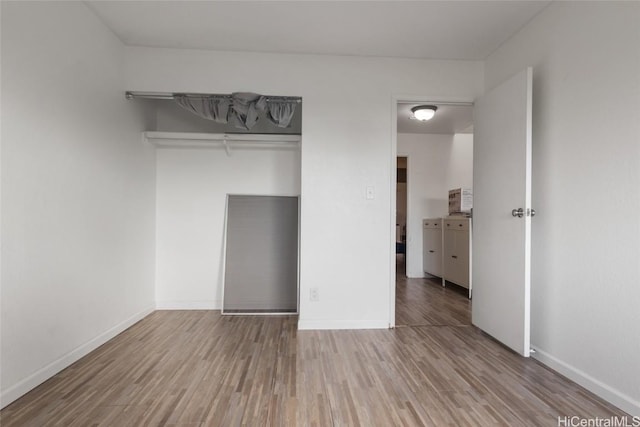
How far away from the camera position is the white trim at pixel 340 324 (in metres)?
2.57

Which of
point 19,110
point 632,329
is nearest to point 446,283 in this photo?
point 632,329

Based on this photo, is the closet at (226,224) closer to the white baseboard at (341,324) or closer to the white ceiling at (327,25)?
the white baseboard at (341,324)

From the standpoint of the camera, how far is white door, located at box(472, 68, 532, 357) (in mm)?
1999

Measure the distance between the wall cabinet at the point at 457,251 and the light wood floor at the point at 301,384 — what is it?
60.8 inches

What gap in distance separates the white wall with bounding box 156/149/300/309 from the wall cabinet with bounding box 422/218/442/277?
249 cm

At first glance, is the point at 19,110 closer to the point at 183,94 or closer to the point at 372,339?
the point at 183,94

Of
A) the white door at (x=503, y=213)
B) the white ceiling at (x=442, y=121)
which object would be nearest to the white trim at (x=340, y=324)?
the white door at (x=503, y=213)

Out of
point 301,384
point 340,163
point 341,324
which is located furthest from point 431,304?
point 301,384

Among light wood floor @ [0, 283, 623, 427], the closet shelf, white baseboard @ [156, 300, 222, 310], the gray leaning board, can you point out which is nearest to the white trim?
light wood floor @ [0, 283, 623, 427]

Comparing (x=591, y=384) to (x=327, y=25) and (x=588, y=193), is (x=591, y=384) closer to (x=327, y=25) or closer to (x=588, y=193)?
(x=588, y=193)

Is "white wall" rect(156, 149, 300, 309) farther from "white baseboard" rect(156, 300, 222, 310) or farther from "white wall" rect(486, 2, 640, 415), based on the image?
"white wall" rect(486, 2, 640, 415)

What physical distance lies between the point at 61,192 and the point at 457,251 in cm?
414

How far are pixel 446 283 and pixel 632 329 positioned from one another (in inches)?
122

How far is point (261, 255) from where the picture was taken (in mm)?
3059
